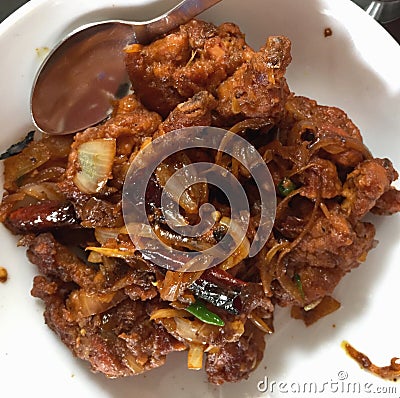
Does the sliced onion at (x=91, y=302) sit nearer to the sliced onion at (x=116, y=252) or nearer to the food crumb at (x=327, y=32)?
the sliced onion at (x=116, y=252)

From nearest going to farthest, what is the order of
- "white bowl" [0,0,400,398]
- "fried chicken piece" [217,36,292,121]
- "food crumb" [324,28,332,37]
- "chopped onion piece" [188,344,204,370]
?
"fried chicken piece" [217,36,292,121], "white bowl" [0,0,400,398], "chopped onion piece" [188,344,204,370], "food crumb" [324,28,332,37]

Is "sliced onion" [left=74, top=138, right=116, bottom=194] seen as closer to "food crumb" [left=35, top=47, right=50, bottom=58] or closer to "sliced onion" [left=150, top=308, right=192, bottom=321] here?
"food crumb" [left=35, top=47, right=50, bottom=58]

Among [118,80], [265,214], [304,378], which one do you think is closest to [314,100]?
[265,214]

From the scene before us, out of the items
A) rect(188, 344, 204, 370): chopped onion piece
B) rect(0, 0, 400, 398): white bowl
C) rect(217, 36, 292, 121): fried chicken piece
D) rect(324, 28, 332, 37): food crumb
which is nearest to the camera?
rect(217, 36, 292, 121): fried chicken piece

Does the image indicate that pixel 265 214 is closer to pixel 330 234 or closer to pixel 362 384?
pixel 330 234

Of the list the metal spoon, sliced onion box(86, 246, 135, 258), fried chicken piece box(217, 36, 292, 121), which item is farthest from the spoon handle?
sliced onion box(86, 246, 135, 258)

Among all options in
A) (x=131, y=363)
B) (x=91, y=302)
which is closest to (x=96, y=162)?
(x=91, y=302)

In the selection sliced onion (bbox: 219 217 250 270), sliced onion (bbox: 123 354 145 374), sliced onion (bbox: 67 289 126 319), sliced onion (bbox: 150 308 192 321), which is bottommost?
sliced onion (bbox: 123 354 145 374)
